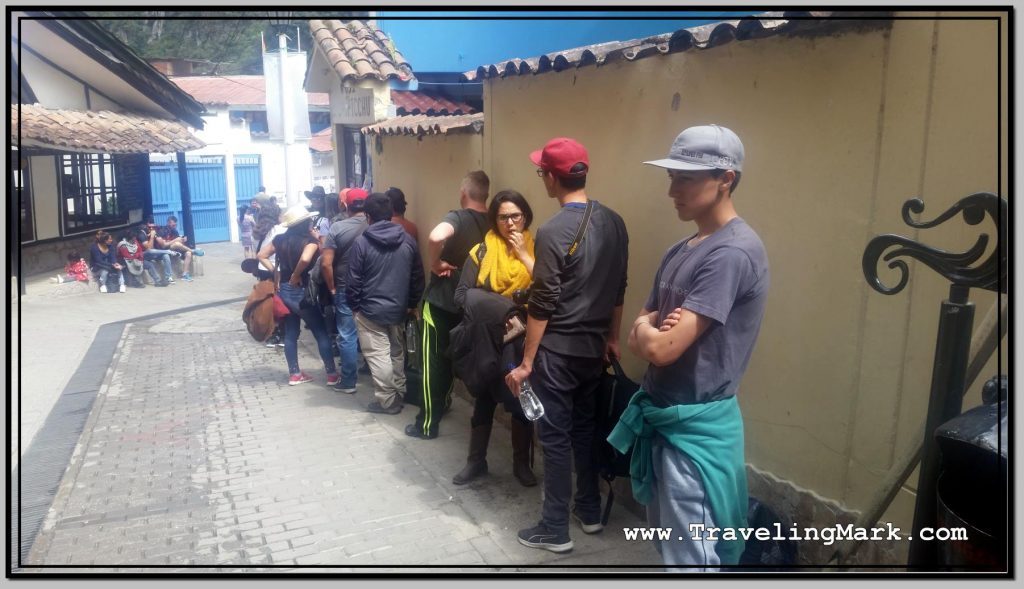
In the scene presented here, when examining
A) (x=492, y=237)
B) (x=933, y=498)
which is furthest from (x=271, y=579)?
(x=933, y=498)

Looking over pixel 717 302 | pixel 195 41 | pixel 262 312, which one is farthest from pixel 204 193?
pixel 717 302

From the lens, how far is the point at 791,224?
2.95m

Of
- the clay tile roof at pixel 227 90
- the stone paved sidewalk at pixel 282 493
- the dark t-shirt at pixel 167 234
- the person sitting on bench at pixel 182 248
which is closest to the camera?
the stone paved sidewalk at pixel 282 493

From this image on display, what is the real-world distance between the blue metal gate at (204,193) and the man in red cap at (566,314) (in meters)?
18.2

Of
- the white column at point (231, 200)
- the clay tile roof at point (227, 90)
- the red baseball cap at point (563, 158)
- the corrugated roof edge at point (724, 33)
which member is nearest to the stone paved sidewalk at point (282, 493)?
the red baseball cap at point (563, 158)

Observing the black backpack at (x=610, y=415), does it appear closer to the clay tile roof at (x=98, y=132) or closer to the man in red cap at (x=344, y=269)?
the man in red cap at (x=344, y=269)

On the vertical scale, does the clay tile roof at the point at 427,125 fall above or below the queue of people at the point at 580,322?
above

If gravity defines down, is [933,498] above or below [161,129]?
below

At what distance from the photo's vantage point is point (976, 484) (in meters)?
2.12

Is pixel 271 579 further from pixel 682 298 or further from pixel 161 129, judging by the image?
pixel 161 129

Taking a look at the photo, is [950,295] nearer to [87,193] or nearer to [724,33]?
[724,33]

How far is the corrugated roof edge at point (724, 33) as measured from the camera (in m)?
2.64

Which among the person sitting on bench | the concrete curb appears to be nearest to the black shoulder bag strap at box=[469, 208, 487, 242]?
the concrete curb

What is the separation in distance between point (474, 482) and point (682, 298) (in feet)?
7.33
